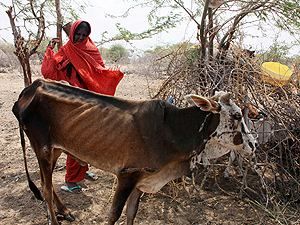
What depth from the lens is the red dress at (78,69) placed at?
442 centimetres

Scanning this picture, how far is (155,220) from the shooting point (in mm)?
4203

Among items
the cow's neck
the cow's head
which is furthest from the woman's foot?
the cow's head

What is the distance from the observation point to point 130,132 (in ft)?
11.1

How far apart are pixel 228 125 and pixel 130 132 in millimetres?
791

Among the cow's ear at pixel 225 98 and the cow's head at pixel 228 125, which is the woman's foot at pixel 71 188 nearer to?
the cow's head at pixel 228 125

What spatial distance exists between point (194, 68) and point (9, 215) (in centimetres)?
251

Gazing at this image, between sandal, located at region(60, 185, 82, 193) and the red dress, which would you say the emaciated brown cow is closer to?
the red dress

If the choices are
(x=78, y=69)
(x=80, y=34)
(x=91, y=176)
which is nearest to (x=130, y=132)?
(x=78, y=69)

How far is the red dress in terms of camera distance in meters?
4.42

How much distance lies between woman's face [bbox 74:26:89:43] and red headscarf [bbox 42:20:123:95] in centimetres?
3

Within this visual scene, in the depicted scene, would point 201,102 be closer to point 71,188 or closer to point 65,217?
point 65,217

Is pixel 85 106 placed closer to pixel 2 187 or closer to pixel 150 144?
pixel 150 144

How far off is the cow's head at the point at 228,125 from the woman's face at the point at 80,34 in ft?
5.58

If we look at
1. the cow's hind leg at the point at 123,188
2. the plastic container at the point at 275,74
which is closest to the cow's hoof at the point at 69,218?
the cow's hind leg at the point at 123,188
